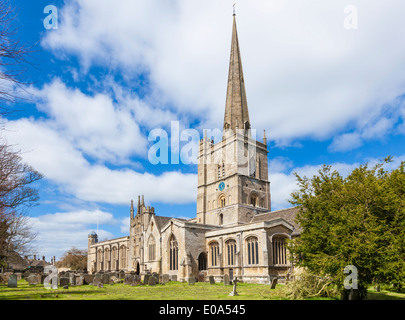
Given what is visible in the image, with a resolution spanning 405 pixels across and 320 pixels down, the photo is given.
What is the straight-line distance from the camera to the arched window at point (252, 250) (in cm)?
3208

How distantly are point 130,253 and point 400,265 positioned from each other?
48.9m

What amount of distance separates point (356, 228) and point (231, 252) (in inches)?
873

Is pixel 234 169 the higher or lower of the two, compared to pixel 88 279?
higher

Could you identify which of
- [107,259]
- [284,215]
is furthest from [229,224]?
[107,259]

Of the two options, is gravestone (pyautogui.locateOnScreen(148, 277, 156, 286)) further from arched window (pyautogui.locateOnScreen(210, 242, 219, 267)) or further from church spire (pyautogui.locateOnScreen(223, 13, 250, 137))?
church spire (pyautogui.locateOnScreen(223, 13, 250, 137))

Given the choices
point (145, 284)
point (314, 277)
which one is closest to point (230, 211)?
point (145, 284)

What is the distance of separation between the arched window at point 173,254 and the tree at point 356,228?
79.3ft

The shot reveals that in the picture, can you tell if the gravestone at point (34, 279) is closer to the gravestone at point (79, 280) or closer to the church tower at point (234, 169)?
the gravestone at point (79, 280)

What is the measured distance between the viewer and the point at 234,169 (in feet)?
146

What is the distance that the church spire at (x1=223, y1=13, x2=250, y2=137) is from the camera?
4803cm

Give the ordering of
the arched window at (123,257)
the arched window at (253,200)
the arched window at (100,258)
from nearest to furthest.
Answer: the arched window at (253,200)
the arched window at (123,257)
the arched window at (100,258)

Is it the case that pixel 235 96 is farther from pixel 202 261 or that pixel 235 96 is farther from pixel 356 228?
pixel 356 228

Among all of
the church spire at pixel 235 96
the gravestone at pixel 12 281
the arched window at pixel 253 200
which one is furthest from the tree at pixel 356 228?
the church spire at pixel 235 96

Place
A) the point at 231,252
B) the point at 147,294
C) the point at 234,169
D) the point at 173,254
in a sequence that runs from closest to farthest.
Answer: the point at 147,294
the point at 231,252
the point at 173,254
the point at 234,169
